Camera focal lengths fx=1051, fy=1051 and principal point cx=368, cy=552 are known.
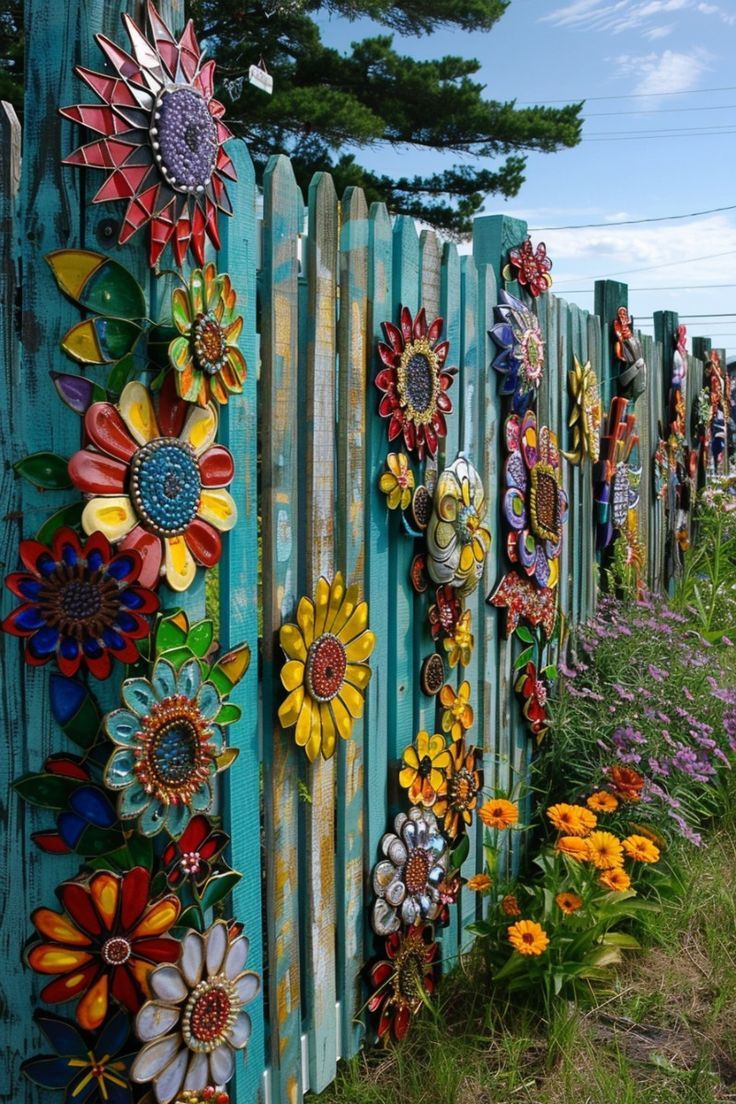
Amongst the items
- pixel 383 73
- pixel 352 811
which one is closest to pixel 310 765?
pixel 352 811

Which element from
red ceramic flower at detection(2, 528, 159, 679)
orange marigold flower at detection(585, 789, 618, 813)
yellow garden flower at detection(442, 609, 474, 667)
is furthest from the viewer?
orange marigold flower at detection(585, 789, 618, 813)

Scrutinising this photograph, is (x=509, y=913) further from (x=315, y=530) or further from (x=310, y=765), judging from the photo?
(x=315, y=530)

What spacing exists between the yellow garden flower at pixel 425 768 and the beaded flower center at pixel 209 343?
1.26m

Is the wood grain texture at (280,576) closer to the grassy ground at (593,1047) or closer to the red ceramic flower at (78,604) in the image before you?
the grassy ground at (593,1047)

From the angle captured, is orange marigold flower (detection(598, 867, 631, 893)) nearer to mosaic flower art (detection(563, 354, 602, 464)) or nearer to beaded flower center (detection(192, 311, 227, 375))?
beaded flower center (detection(192, 311, 227, 375))

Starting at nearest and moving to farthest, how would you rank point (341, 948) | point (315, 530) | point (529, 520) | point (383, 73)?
1. point (315, 530)
2. point (341, 948)
3. point (529, 520)
4. point (383, 73)

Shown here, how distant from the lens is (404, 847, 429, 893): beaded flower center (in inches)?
109

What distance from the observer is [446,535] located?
112 inches

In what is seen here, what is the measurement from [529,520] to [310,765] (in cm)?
153

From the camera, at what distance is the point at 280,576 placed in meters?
2.26

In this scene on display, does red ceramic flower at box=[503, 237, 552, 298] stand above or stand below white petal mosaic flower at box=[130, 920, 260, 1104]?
above

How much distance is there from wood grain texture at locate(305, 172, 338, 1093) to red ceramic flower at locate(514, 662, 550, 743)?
130 cm

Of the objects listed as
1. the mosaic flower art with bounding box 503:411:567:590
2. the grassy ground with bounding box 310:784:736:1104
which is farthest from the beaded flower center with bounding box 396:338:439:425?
the grassy ground with bounding box 310:784:736:1104

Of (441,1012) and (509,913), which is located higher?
(509,913)
